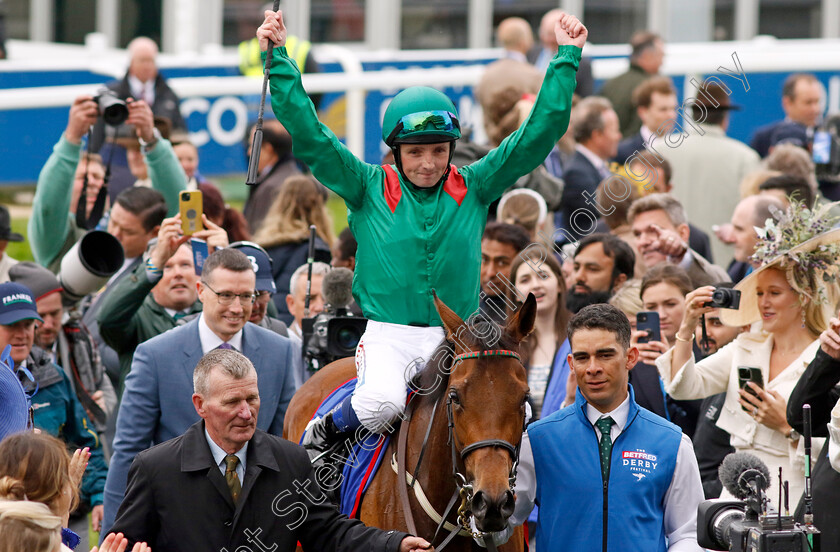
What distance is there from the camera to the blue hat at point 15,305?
6.26 metres

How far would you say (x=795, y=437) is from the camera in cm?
550

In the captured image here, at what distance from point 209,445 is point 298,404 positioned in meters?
1.60

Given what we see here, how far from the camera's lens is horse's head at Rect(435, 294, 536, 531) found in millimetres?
4379

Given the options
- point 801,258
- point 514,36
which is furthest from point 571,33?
point 514,36

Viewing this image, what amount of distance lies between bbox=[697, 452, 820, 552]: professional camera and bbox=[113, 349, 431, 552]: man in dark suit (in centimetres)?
109

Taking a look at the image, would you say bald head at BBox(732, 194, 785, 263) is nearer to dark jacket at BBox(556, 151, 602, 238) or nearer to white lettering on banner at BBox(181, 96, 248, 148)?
dark jacket at BBox(556, 151, 602, 238)

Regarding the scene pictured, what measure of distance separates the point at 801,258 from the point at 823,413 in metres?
0.82

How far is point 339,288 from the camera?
7.07 m

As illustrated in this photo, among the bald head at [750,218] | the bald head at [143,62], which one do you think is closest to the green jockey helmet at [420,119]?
the bald head at [750,218]

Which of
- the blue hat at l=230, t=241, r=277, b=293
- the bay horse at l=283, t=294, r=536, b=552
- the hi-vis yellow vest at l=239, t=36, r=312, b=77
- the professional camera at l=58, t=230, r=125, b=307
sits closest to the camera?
the bay horse at l=283, t=294, r=536, b=552

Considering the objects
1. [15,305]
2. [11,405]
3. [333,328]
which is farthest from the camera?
[333,328]

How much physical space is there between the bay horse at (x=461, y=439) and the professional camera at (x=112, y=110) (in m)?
3.69

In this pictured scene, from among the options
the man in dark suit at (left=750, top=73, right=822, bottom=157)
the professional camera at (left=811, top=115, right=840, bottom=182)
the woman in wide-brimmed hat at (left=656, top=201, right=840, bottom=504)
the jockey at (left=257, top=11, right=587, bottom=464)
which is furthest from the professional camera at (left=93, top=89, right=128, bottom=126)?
the man in dark suit at (left=750, top=73, right=822, bottom=157)

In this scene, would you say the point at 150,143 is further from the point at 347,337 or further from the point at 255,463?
the point at 255,463
